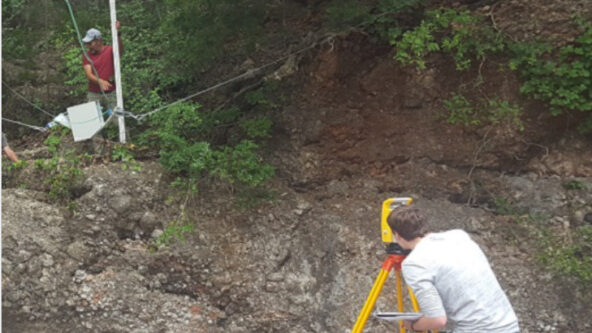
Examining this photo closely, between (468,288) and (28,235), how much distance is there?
386 cm

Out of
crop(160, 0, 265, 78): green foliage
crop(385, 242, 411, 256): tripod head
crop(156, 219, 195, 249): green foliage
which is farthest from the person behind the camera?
crop(160, 0, 265, 78): green foliage

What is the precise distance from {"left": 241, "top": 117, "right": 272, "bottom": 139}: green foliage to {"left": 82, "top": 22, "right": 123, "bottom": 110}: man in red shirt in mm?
1407

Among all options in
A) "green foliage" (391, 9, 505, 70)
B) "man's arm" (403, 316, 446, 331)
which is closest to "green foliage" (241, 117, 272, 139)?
"green foliage" (391, 9, 505, 70)

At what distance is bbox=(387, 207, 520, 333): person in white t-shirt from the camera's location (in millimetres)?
2494

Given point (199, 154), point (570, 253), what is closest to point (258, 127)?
point (199, 154)

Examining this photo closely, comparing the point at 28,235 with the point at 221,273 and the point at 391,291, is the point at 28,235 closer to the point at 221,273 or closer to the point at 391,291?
the point at 221,273

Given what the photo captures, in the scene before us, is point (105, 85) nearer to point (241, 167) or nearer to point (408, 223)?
point (241, 167)

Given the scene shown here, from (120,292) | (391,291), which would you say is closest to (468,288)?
(391,291)

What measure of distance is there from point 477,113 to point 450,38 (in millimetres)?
770

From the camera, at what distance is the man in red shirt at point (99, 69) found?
5629 mm

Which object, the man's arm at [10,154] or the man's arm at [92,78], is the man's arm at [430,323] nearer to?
the man's arm at [92,78]

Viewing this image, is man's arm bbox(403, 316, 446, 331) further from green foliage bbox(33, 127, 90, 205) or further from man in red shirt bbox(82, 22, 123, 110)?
man in red shirt bbox(82, 22, 123, 110)

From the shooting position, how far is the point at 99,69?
5.70m

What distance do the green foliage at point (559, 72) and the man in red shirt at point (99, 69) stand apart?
3.87 metres
